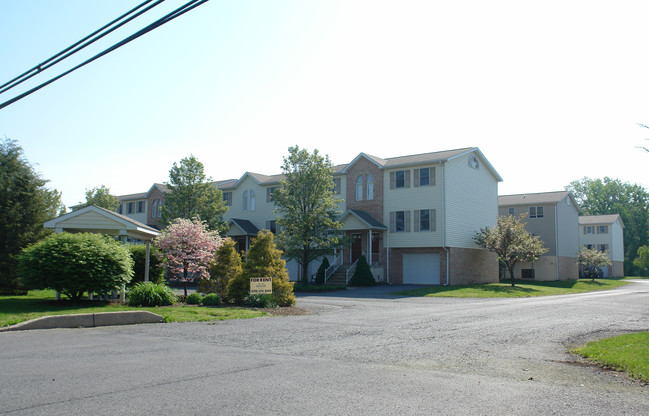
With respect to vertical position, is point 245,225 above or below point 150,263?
above

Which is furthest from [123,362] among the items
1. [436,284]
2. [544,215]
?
[544,215]

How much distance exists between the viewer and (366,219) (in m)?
35.9

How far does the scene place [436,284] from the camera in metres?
34.9

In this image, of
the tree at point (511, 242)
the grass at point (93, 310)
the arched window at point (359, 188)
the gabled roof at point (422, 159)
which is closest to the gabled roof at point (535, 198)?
the gabled roof at point (422, 159)

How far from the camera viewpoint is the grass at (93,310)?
14.3 m

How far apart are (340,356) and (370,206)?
28916 millimetres

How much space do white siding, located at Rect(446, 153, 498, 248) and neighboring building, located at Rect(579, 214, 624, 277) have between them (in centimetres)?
3258

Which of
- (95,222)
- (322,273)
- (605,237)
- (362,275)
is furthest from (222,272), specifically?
(605,237)

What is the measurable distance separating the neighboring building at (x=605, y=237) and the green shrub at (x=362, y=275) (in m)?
42.8

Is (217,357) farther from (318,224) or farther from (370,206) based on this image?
(370,206)

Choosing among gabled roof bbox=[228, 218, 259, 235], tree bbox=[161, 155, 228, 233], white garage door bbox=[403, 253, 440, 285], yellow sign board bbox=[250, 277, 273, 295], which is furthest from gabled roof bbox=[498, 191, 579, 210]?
yellow sign board bbox=[250, 277, 273, 295]

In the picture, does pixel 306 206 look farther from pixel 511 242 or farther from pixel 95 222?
pixel 95 222

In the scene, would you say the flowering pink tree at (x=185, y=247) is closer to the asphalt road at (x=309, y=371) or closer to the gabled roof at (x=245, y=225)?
the asphalt road at (x=309, y=371)

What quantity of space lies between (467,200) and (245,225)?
17.2 metres
